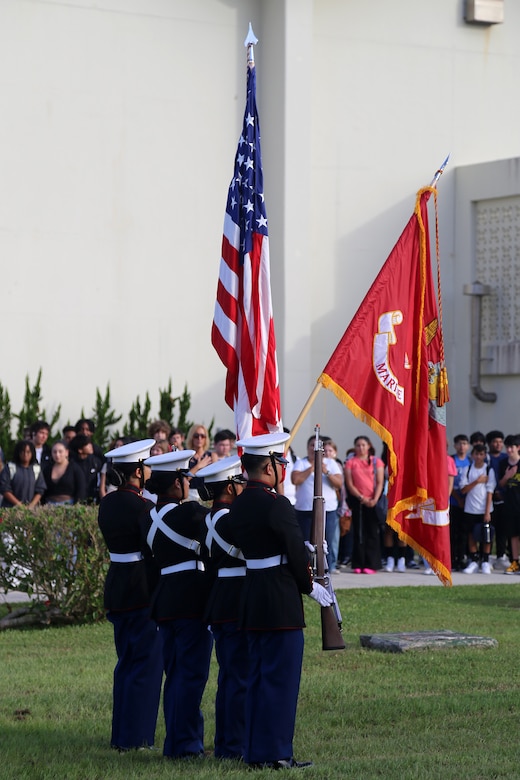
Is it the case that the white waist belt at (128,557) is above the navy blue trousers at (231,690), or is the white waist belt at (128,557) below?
above

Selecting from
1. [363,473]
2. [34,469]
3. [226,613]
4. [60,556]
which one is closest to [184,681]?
[226,613]

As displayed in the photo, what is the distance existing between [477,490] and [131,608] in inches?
415

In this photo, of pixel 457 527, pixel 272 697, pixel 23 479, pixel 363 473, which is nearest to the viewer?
pixel 272 697

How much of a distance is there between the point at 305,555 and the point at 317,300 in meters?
15.3

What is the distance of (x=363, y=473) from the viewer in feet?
57.9

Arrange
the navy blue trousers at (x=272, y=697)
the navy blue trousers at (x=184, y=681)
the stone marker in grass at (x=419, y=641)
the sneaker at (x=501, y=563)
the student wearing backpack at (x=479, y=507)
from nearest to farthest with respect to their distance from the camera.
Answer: the navy blue trousers at (x=272, y=697) → the navy blue trousers at (x=184, y=681) → the stone marker in grass at (x=419, y=641) → the student wearing backpack at (x=479, y=507) → the sneaker at (x=501, y=563)

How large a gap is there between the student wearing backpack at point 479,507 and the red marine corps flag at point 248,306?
28.7 ft

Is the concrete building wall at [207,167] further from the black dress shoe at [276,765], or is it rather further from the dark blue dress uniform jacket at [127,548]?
the black dress shoe at [276,765]

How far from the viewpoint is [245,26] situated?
2217 cm

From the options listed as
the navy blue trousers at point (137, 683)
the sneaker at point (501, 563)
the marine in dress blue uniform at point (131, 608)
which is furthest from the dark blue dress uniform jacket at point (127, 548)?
the sneaker at point (501, 563)

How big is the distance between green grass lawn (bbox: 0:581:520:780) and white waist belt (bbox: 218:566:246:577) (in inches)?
40.4

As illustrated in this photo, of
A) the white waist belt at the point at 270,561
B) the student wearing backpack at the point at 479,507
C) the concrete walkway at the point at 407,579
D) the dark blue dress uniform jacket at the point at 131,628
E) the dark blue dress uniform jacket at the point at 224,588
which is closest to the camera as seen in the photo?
the white waist belt at the point at 270,561

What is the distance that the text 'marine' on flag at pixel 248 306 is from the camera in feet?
31.7

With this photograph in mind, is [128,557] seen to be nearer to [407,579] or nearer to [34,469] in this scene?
[34,469]
